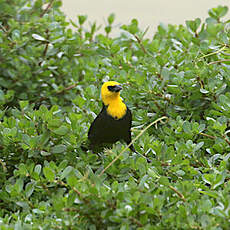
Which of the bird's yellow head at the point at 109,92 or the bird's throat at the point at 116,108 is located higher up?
the bird's yellow head at the point at 109,92

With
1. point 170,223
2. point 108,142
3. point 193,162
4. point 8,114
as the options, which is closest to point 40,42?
point 8,114

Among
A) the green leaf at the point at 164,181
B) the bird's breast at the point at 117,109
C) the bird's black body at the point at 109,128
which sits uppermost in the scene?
the green leaf at the point at 164,181

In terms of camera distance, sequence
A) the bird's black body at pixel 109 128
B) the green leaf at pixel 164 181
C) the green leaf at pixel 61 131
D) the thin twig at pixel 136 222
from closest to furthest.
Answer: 1. the thin twig at pixel 136 222
2. the green leaf at pixel 164 181
3. the green leaf at pixel 61 131
4. the bird's black body at pixel 109 128

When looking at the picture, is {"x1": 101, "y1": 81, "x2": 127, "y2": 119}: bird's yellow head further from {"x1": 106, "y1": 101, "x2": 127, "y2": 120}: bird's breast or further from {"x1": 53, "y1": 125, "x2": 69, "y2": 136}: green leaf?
{"x1": 53, "y1": 125, "x2": 69, "y2": 136}: green leaf

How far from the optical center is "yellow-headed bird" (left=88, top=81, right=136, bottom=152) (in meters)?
2.15

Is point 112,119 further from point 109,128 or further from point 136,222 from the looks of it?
point 136,222

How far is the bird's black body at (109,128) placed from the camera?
6.96ft

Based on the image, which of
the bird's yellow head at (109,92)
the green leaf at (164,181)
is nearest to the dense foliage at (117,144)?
the green leaf at (164,181)

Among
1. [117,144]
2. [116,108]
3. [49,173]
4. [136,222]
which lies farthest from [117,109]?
[136,222]

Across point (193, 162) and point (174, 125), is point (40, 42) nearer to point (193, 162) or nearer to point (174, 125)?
point (174, 125)

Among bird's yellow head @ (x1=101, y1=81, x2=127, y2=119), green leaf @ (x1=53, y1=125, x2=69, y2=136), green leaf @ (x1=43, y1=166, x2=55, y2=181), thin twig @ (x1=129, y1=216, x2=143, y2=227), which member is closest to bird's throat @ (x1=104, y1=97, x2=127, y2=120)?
bird's yellow head @ (x1=101, y1=81, x2=127, y2=119)

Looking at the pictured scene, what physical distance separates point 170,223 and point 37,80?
1.78 meters

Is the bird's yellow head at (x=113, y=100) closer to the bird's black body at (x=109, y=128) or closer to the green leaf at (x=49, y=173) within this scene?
the bird's black body at (x=109, y=128)

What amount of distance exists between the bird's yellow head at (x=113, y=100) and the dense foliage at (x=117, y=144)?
10 cm
